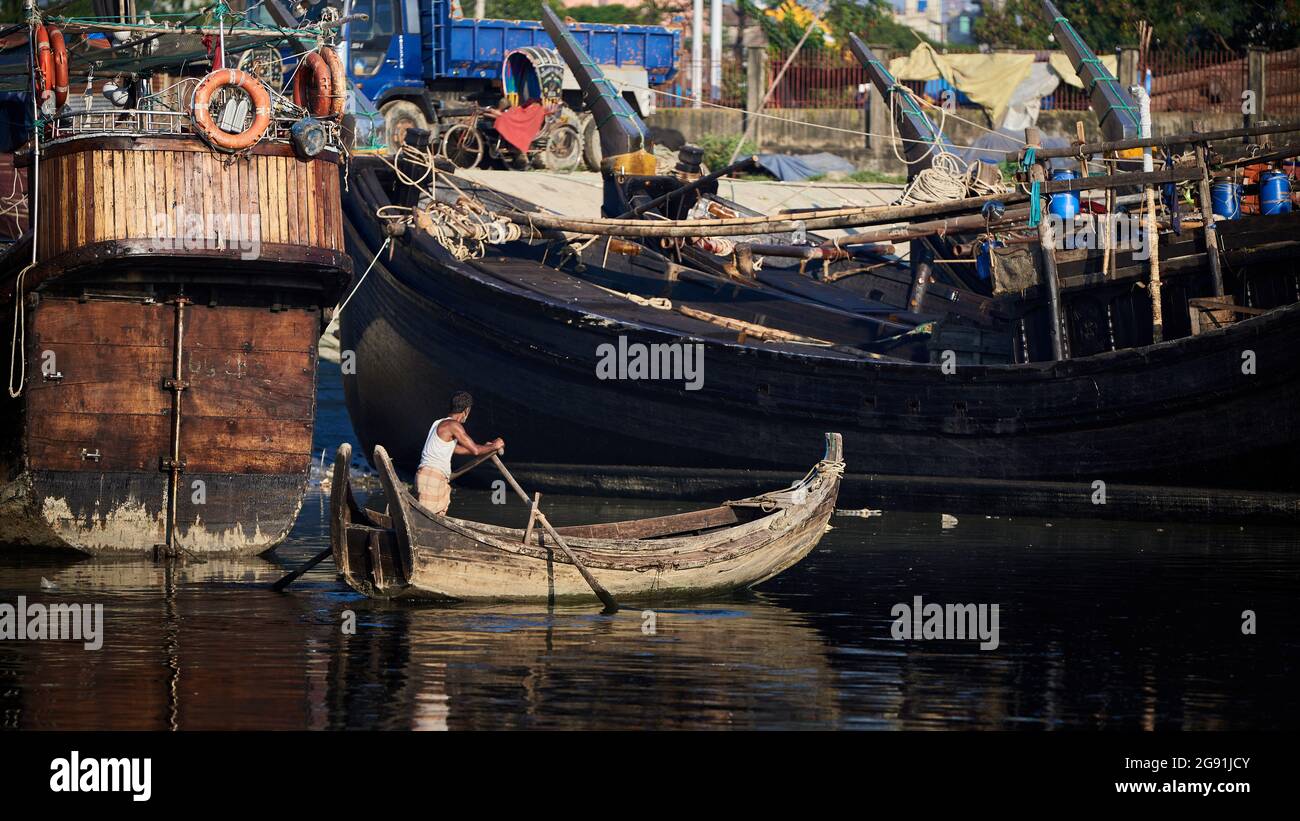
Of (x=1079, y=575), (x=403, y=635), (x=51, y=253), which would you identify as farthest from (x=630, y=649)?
(x=51, y=253)

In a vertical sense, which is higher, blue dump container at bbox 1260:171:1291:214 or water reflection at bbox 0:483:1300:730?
blue dump container at bbox 1260:171:1291:214

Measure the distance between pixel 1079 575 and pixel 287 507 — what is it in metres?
7.03

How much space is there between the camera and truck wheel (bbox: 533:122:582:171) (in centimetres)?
3228

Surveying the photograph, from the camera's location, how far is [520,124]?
31172 mm

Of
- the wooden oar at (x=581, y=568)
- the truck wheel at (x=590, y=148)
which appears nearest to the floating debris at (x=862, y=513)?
the wooden oar at (x=581, y=568)

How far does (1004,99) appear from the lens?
34.9 metres

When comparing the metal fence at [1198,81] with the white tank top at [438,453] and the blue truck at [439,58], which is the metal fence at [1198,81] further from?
the white tank top at [438,453]

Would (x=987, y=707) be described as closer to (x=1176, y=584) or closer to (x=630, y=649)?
(x=630, y=649)

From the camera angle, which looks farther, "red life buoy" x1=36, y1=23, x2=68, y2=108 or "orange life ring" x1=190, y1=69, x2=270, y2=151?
"red life buoy" x1=36, y1=23, x2=68, y2=108

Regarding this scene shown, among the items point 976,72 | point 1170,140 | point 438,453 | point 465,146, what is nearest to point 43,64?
point 438,453

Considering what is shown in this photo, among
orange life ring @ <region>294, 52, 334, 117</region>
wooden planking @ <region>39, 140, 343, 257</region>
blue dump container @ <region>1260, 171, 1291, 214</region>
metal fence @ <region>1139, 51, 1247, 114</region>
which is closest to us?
wooden planking @ <region>39, 140, 343, 257</region>

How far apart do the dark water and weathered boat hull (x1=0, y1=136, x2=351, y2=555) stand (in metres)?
0.49

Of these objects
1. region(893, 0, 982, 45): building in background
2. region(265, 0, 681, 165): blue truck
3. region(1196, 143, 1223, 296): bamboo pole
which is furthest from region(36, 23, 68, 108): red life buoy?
region(893, 0, 982, 45): building in background

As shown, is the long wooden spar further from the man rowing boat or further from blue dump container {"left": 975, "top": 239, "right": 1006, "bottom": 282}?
the man rowing boat
